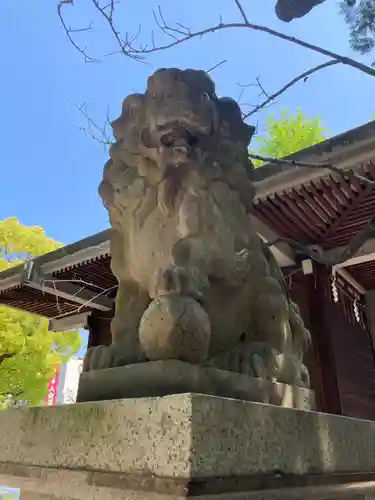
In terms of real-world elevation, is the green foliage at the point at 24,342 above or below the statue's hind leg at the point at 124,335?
above

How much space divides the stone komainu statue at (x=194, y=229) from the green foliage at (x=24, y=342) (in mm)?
7103

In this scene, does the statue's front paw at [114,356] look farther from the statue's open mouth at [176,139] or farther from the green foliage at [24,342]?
the green foliage at [24,342]

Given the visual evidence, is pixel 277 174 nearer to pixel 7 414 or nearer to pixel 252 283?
pixel 252 283

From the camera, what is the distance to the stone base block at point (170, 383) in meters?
1.02

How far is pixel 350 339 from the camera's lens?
5203 millimetres

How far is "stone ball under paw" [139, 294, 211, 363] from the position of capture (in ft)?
3.52

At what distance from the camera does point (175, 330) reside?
1072mm

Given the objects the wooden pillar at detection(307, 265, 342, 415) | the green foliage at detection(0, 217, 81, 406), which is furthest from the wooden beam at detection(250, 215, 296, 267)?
the green foliage at detection(0, 217, 81, 406)

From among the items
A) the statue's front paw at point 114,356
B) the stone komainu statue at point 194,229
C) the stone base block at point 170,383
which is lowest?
the stone base block at point 170,383

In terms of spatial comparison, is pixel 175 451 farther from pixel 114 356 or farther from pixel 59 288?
pixel 59 288

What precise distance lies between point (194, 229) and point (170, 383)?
530mm

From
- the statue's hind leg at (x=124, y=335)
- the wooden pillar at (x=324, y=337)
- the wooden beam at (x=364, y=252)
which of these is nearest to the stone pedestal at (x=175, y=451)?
the statue's hind leg at (x=124, y=335)

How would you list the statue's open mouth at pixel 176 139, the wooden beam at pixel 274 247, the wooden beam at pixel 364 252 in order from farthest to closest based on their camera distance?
the wooden beam at pixel 364 252 → the wooden beam at pixel 274 247 → the statue's open mouth at pixel 176 139

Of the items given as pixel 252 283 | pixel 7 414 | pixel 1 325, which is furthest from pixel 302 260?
pixel 1 325
